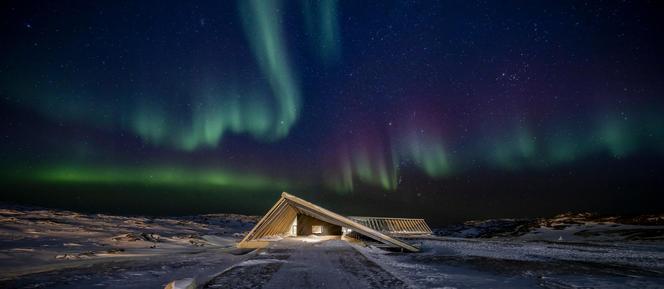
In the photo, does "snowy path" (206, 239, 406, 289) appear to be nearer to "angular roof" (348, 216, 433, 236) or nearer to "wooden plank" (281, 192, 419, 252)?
"wooden plank" (281, 192, 419, 252)

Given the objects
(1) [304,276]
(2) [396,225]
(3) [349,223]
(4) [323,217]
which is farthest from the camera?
(2) [396,225]

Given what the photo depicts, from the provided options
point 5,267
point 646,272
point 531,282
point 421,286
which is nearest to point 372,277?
point 421,286

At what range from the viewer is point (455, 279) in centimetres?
630

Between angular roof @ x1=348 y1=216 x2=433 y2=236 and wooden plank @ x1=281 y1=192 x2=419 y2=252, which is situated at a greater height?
wooden plank @ x1=281 y1=192 x2=419 y2=252

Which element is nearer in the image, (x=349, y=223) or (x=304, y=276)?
(x=304, y=276)

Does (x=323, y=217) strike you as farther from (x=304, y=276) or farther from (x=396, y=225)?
(x=396, y=225)

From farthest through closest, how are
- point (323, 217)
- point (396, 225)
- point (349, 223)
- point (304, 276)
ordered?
point (396, 225), point (323, 217), point (349, 223), point (304, 276)

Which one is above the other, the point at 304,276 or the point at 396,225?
the point at 304,276

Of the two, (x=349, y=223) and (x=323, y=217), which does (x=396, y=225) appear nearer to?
(x=323, y=217)

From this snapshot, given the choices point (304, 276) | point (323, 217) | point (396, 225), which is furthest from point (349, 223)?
point (396, 225)

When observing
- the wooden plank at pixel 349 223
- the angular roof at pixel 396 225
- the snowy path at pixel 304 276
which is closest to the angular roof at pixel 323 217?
the wooden plank at pixel 349 223

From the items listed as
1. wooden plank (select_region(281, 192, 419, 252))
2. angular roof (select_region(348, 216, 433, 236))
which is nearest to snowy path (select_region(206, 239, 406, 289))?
wooden plank (select_region(281, 192, 419, 252))

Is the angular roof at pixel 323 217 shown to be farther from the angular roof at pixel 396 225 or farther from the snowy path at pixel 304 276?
the angular roof at pixel 396 225

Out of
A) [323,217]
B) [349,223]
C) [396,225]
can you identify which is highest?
[323,217]
